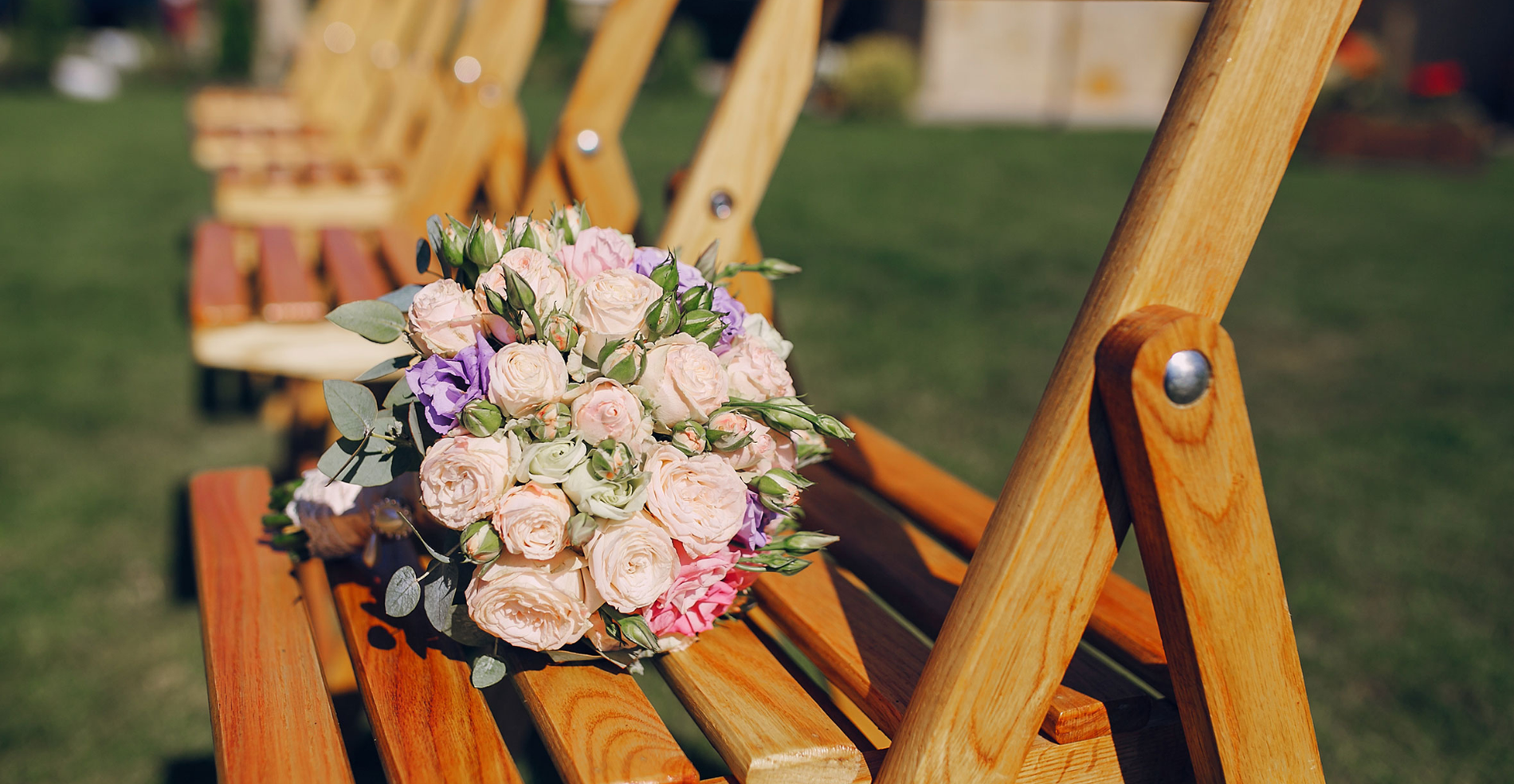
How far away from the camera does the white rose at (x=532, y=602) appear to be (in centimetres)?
95

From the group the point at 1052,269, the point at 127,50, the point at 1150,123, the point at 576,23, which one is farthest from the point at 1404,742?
the point at 127,50

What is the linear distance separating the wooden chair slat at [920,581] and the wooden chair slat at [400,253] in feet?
2.81

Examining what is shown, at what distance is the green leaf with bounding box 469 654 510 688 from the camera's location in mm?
1000

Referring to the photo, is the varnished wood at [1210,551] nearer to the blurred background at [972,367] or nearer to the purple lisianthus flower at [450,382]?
the purple lisianthus flower at [450,382]

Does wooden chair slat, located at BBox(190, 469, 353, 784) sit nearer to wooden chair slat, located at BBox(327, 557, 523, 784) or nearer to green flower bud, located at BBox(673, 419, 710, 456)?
wooden chair slat, located at BBox(327, 557, 523, 784)

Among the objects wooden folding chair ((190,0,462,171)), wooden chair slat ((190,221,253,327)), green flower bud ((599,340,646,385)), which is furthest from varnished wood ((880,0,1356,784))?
wooden folding chair ((190,0,462,171))

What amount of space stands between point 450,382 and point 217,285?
116 centimetres

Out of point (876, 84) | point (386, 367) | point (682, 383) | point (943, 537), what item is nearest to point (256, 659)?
point (386, 367)

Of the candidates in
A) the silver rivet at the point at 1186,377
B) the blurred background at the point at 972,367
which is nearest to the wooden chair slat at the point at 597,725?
the silver rivet at the point at 1186,377

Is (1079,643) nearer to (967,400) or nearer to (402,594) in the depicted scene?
(402,594)

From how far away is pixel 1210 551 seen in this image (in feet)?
2.73

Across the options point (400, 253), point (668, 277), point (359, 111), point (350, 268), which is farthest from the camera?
point (359, 111)

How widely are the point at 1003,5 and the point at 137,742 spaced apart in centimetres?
1362

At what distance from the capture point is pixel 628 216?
2.22 meters
